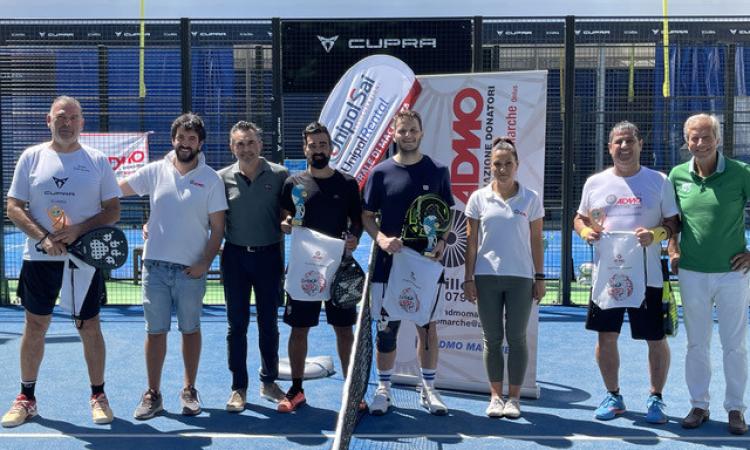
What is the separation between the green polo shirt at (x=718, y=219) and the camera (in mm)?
5207

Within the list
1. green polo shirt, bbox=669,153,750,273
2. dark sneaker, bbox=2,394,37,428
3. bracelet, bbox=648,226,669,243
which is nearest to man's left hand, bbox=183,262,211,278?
dark sneaker, bbox=2,394,37,428

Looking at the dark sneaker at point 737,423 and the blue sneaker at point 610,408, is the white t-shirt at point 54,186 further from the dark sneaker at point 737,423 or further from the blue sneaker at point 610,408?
the dark sneaker at point 737,423

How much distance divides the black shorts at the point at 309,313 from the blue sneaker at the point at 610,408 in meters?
1.85

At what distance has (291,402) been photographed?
5.75 m

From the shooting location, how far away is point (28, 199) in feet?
17.5

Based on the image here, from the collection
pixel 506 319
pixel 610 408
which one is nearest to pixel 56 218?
pixel 506 319

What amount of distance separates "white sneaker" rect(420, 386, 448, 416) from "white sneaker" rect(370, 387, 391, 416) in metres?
0.26

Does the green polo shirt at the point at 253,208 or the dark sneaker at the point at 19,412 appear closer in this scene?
the dark sneaker at the point at 19,412

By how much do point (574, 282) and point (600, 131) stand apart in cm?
200

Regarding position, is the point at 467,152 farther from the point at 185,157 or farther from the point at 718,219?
the point at 185,157

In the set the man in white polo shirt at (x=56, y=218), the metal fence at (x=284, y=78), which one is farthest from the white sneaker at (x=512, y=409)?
the metal fence at (x=284, y=78)

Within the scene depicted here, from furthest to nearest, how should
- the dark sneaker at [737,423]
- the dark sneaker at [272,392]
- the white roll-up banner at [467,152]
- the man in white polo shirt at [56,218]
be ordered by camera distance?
the white roll-up banner at [467,152]
the dark sneaker at [272,392]
the man in white polo shirt at [56,218]
the dark sneaker at [737,423]

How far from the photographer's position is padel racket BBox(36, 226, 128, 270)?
5273 mm

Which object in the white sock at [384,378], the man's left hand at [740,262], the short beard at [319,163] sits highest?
the short beard at [319,163]
